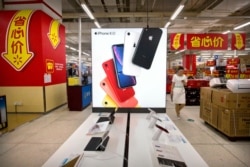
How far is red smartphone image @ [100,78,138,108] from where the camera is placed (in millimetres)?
2560

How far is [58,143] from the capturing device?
4.45 meters

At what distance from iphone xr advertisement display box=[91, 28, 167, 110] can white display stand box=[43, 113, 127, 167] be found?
535 millimetres

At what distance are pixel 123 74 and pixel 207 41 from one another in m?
8.08

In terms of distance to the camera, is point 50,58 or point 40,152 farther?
point 50,58

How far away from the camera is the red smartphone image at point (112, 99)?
2.56 m

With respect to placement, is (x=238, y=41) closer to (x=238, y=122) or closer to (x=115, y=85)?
(x=238, y=122)

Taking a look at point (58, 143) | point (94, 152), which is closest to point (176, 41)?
point (58, 143)

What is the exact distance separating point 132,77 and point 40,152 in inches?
103

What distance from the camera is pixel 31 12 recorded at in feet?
23.0

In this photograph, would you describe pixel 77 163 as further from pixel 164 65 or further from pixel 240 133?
pixel 240 133

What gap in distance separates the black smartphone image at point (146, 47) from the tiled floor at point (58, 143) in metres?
2.20

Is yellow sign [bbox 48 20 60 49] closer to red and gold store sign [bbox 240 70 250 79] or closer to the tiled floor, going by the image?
the tiled floor

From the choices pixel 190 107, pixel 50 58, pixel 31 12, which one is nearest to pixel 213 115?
pixel 190 107

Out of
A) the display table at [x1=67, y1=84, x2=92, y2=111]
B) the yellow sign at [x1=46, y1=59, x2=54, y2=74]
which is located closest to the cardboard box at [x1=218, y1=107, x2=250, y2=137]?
the display table at [x1=67, y1=84, x2=92, y2=111]
